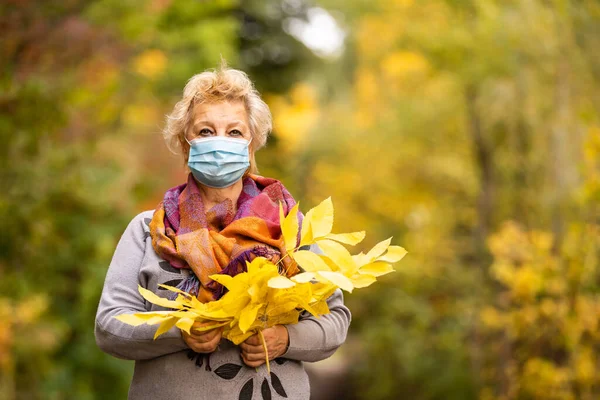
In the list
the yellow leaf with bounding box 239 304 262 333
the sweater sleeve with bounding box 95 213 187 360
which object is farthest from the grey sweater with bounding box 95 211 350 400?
the yellow leaf with bounding box 239 304 262 333

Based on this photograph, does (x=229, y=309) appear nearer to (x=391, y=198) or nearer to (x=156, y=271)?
(x=156, y=271)

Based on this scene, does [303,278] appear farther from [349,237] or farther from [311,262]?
[349,237]

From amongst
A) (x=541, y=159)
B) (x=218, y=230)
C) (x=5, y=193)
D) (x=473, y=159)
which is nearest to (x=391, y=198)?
(x=473, y=159)

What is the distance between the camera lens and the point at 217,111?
2.40m

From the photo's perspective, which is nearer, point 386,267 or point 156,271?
point 386,267

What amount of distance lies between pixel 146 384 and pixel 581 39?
5.06m

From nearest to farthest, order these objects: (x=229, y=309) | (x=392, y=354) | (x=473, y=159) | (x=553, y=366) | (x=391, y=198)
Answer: (x=229, y=309) < (x=553, y=366) < (x=473, y=159) < (x=392, y=354) < (x=391, y=198)

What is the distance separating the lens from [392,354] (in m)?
10.9

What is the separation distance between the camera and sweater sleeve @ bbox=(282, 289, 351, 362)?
7.47 feet

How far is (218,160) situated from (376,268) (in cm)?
57

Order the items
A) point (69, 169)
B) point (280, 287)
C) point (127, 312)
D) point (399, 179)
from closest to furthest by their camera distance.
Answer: point (280, 287)
point (127, 312)
point (69, 169)
point (399, 179)

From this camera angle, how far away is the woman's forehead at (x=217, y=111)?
2391 millimetres

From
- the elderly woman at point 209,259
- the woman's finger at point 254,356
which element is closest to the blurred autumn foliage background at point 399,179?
the elderly woman at point 209,259

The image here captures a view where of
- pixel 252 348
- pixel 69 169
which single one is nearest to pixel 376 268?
pixel 252 348
